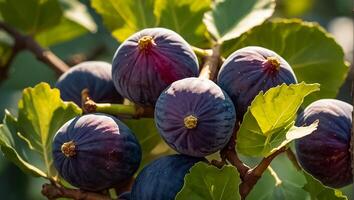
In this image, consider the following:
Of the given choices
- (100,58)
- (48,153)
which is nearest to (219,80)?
(48,153)

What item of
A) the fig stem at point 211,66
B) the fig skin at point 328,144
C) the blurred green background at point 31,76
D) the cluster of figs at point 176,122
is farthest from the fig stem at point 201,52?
the blurred green background at point 31,76

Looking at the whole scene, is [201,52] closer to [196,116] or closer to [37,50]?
[196,116]

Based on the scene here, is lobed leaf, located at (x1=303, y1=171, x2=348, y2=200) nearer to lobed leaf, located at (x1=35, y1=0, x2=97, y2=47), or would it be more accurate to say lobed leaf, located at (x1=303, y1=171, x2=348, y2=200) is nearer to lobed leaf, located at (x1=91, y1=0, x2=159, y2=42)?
lobed leaf, located at (x1=91, y1=0, x2=159, y2=42)

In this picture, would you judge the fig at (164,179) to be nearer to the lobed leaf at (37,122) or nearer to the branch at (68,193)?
the branch at (68,193)

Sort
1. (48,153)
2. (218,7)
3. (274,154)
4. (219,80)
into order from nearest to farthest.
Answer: (274,154)
(219,80)
(48,153)
(218,7)

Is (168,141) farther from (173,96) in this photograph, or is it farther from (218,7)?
(218,7)

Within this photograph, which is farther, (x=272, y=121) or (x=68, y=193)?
(x=68, y=193)

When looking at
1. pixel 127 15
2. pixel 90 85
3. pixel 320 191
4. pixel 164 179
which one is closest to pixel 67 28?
pixel 127 15
